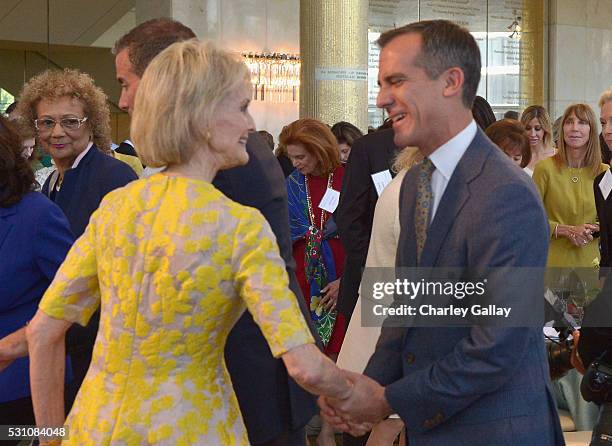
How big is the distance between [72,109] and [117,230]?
1860 mm

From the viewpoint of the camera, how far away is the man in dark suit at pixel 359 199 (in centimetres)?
491

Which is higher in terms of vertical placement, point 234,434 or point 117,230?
point 117,230

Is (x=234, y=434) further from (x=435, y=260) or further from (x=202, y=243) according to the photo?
(x=435, y=260)

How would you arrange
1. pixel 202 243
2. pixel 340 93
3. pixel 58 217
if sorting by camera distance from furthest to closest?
pixel 340 93, pixel 58 217, pixel 202 243

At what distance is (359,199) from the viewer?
4.97 m

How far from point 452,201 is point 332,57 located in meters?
7.80

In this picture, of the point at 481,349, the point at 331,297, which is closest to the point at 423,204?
the point at 481,349

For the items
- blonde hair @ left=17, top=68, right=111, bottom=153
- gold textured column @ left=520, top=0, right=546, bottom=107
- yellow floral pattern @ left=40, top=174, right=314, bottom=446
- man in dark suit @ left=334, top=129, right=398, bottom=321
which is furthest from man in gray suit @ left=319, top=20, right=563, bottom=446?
gold textured column @ left=520, top=0, right=546, bottom=107

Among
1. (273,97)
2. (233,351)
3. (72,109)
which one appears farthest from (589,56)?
(233,351)

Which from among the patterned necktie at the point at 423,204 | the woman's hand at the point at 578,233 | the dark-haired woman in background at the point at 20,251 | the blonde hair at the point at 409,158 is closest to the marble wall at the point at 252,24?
the woman's hand at the point at 578,233

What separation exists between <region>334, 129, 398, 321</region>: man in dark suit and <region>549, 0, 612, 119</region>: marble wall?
10548mm

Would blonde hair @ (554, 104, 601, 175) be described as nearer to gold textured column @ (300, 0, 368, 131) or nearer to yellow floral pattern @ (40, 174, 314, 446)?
gold textured column @ (300, 0, 368, 131)

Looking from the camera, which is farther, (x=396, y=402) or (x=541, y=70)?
(x=541, y=70)

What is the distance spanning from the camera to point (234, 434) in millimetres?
2121
